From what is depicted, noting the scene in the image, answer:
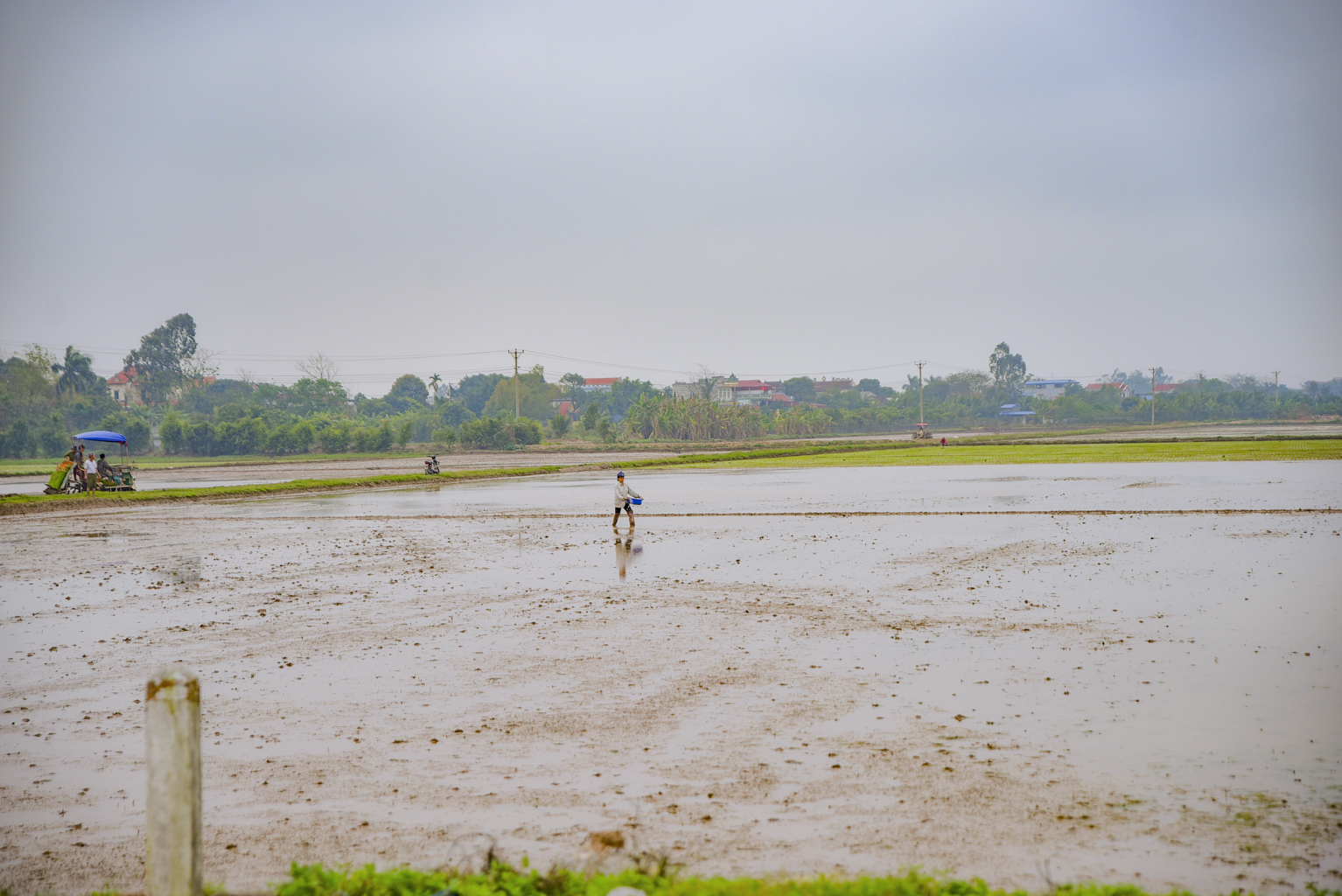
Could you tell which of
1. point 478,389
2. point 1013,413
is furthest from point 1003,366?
point 478,389

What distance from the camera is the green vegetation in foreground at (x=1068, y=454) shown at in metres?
55.1

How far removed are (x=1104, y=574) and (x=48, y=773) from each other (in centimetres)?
1440

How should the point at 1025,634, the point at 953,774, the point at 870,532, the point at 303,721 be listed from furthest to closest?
the point at 870,532, the point at 1025,634, the point at 303,721, the point at 953,774

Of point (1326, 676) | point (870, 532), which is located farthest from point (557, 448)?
point (1326, 676)

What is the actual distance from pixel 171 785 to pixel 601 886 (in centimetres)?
204

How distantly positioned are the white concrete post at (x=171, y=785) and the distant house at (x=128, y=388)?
428ft

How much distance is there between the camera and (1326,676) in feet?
31.7

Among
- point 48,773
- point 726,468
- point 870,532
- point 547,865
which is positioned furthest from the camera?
point 726,468

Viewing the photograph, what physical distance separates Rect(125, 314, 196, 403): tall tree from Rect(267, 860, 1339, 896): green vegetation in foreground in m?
144

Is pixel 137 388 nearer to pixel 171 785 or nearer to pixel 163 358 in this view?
pixel 163 358

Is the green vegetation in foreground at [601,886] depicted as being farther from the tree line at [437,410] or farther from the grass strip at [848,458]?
the tree line at [437,410]

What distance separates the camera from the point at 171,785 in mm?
4379

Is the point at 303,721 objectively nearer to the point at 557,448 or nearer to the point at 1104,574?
the point at 1104,574

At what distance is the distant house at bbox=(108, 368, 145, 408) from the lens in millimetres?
132125
